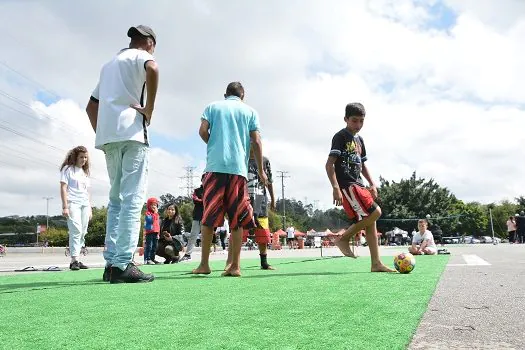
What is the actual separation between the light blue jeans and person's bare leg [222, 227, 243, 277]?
45.8 inches

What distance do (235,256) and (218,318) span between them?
2.94 metres

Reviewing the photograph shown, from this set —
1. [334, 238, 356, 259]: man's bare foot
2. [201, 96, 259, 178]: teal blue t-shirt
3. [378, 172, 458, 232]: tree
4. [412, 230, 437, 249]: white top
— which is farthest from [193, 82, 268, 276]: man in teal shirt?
[378, 172, 458, 232]: tree

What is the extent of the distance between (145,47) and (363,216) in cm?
318

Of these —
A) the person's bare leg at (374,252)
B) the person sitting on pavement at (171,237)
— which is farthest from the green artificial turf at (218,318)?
the person sitting on pavement at (171,237)

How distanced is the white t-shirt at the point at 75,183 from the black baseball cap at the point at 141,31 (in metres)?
3.54

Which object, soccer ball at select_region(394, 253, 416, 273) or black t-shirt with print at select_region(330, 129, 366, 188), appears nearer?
soccer ball at select_region(394, 253, 416, 273)

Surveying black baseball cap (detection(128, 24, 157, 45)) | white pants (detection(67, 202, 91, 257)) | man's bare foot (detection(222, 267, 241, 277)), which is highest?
black baseball cap (detection(128, 24, 157, 45))

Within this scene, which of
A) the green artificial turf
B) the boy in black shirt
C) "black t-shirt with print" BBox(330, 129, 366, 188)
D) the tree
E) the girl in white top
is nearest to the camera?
the green artificial turf

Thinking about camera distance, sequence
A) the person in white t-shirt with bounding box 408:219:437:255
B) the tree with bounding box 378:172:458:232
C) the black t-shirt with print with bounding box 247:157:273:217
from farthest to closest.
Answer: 1. the tree with bounding box 378:172:458:232
2. the person in white t-shirt with bounding box 408:219:437:255
3. the black t-shirt with print with bounding box 247:157:273:217

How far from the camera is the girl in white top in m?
7.34

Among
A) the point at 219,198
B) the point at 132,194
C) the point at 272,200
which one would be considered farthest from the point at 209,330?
the point at 272,200

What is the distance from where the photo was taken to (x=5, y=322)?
2320mm

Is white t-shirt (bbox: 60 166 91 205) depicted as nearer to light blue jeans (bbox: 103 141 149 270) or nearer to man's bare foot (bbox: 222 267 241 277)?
light blue jeans (bbox: 103 141 149 270)

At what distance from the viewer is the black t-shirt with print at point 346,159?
233 inches
